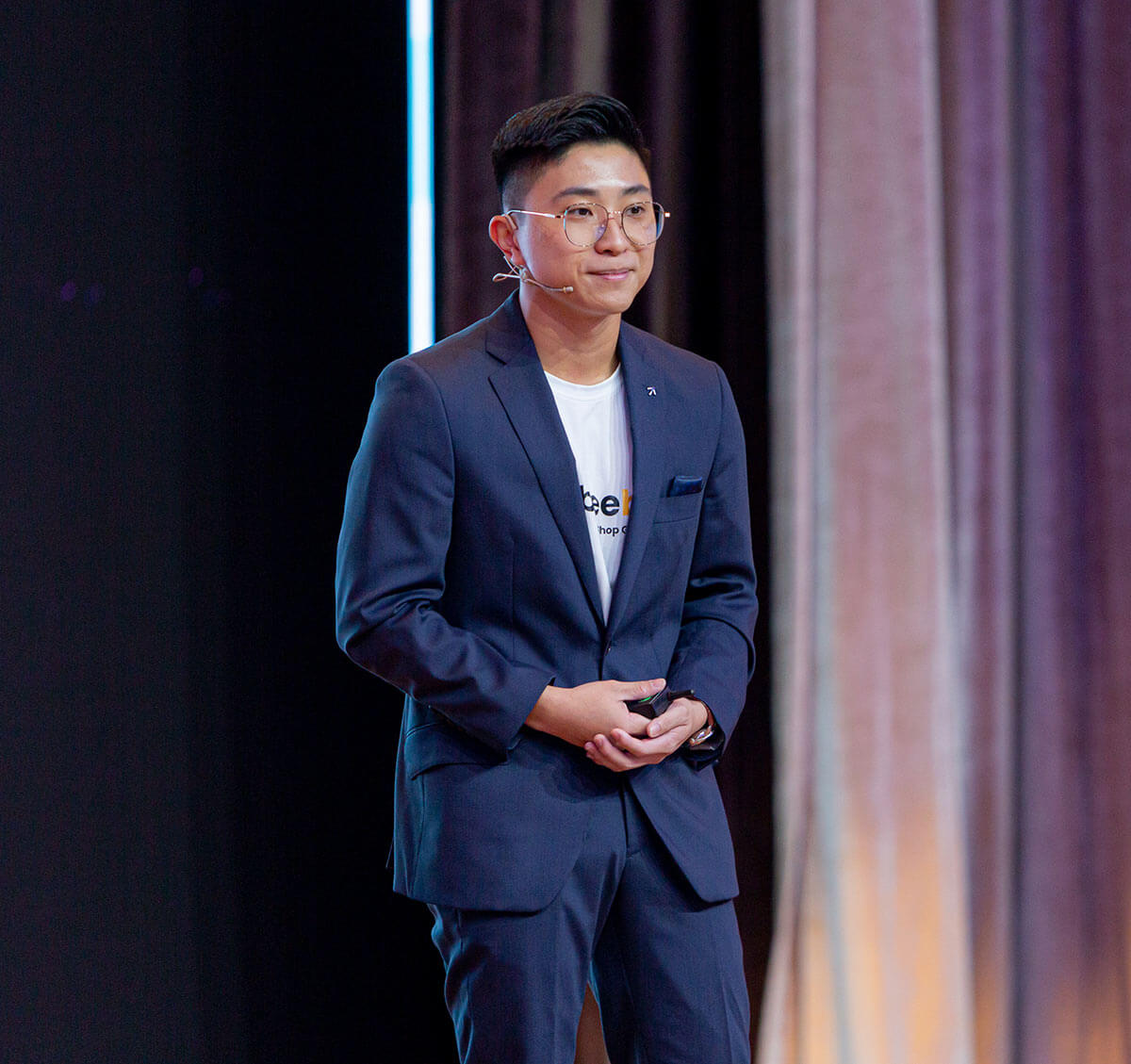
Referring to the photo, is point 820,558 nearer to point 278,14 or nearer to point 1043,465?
point 1043,465

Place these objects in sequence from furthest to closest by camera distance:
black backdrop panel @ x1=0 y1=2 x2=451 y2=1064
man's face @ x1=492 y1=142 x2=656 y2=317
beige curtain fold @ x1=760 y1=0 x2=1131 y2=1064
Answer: beige curtain fold @ x1=760 y1=0 x2=1131 y2=1064 → black backdrop panel @ x1=0 y1=2 x2=451 y2=1064 → man's face @ x1=492 y1=142 x2=656 y2=317

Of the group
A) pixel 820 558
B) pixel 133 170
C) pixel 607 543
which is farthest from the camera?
pixel 820 558

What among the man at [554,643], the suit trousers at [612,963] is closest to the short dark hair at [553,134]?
the man at [554,643]

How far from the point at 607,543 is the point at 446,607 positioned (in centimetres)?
23

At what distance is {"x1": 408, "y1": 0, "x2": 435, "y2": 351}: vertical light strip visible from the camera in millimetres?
2252

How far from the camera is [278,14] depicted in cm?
213

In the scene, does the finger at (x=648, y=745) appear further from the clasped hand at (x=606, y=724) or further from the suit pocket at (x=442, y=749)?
the suit pocket at (x=442, y=749)

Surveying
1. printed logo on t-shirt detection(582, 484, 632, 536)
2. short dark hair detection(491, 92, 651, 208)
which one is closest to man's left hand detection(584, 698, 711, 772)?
printed logo on t-shirt detection(582, 484, 632, 536)

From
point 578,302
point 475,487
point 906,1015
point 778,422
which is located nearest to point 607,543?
point 475,487

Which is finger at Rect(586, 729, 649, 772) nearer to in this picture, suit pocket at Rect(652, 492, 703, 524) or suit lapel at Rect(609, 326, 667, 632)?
suit lapel at Rect(609, 326, 667, 632)

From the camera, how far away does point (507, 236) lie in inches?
63.1

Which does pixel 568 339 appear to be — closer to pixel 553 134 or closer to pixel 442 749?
pixel 553 134

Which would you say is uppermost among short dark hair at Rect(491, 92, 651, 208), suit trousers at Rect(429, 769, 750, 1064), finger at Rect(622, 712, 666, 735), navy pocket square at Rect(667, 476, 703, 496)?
short dark hair at Rect(491, 92, 651, 208)

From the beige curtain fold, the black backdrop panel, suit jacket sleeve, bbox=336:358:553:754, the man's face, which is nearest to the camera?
suit jacket sleeve, bbox=336:358:553:754
